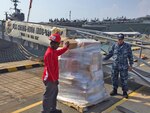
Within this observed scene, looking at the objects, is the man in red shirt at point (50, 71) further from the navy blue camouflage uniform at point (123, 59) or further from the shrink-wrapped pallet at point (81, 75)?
the navy blue camouflage uniform at point (123, 59)

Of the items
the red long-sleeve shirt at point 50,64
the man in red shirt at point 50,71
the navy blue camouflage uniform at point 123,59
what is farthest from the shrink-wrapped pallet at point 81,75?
the red long-sleeve shirt at point 50,64

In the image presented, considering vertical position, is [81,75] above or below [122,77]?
above

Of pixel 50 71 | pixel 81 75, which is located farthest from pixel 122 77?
pixel 50 71

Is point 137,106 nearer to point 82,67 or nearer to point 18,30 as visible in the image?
point 82,67

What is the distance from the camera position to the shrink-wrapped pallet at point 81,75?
5.88m

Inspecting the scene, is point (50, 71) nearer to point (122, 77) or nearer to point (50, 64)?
point (50, 64)

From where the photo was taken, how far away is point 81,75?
5.94 meters

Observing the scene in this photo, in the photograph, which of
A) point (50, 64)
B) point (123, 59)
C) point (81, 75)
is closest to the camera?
point (50, 64)

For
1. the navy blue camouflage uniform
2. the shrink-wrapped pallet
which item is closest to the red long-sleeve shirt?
the shrink-wrapped pallet

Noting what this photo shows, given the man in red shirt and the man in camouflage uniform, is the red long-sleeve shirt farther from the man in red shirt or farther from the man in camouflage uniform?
the man in camouflage uniform

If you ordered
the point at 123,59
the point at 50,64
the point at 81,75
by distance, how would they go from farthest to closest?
the point at 123,59, the point at 81,75, the point at 50,64

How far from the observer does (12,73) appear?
29.9ft

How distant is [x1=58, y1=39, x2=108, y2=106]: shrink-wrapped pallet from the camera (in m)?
5.88

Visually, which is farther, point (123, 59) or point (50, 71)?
point (123, 59)
